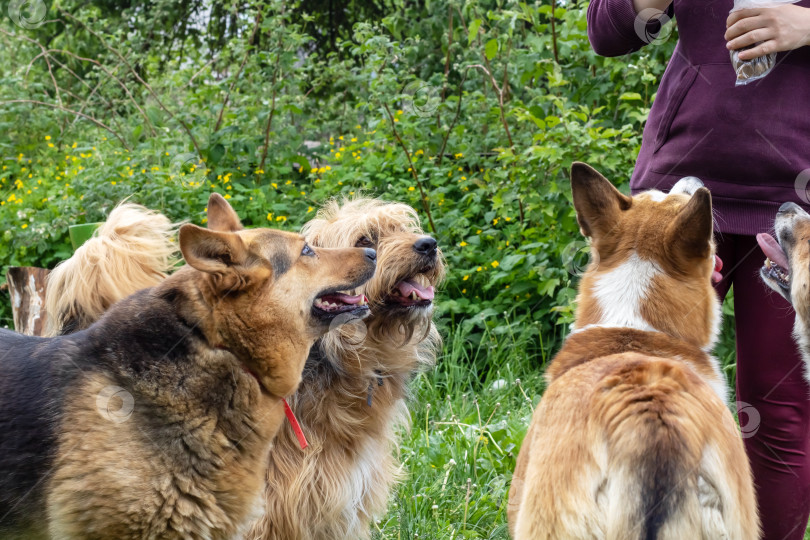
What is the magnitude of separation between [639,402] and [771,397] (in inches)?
40.3

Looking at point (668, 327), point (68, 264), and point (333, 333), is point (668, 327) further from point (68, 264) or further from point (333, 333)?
point (68, 264)

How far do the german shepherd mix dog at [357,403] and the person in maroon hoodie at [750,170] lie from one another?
132 centimetres

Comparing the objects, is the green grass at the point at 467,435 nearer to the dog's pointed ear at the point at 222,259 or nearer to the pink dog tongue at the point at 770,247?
the dog's pointed ear at the point at 222,259

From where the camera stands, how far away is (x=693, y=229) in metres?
2.72

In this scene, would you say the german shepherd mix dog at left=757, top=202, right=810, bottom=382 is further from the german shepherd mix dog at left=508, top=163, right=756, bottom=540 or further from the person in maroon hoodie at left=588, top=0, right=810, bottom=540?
the german shepherd mix dog at left=508, top=163, right=756, bottom=540

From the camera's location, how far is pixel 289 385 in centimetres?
294

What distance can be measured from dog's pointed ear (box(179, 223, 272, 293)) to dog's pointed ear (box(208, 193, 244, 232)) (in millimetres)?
610

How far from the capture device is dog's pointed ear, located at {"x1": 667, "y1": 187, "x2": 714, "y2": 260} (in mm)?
2631

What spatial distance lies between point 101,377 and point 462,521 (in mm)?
2033

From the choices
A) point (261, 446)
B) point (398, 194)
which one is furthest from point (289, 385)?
point (398, 194)

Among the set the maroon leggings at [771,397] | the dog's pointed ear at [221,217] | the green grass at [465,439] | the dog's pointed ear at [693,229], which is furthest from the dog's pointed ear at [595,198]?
the green grass at [465,439]

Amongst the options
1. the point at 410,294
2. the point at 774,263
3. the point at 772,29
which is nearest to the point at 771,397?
the point at 774,263

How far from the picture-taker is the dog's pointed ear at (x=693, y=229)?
2631 mm

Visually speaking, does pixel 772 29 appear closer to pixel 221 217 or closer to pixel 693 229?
pixel 693 229
